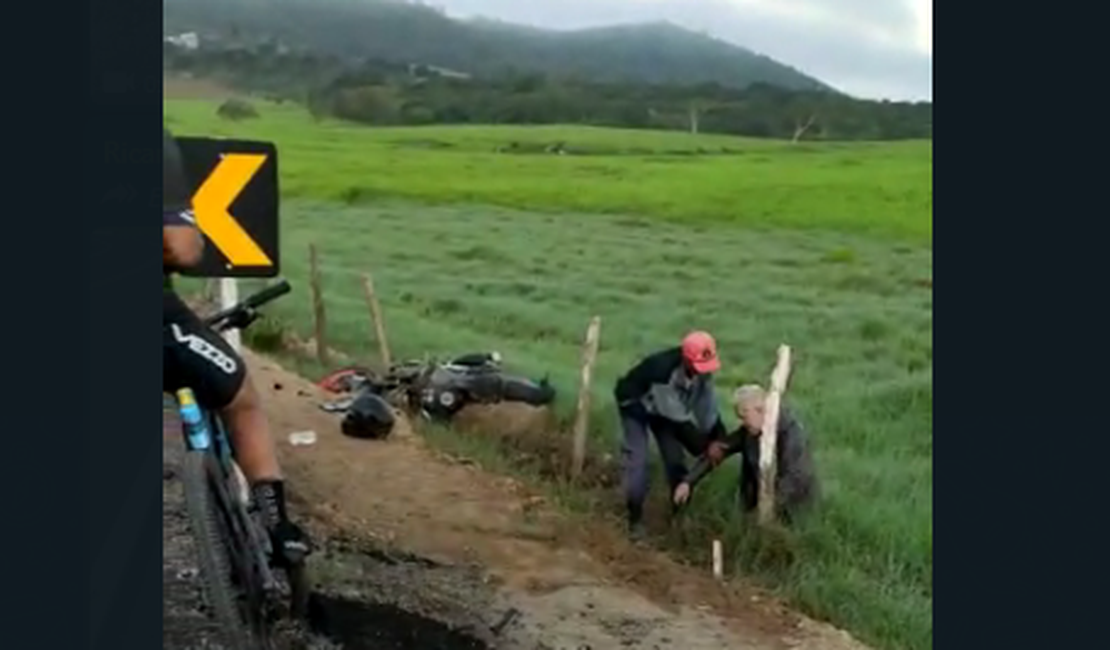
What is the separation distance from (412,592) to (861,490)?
0.93 meters

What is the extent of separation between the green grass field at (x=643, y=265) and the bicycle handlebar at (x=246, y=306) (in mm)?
192

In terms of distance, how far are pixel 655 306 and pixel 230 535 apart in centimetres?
107

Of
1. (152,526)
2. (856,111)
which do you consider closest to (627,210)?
(856,111)

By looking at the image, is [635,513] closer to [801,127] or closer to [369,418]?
[369,418]

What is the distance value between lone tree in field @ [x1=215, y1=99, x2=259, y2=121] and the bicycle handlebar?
323mm

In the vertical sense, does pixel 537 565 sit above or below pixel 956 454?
below

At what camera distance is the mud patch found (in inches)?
143

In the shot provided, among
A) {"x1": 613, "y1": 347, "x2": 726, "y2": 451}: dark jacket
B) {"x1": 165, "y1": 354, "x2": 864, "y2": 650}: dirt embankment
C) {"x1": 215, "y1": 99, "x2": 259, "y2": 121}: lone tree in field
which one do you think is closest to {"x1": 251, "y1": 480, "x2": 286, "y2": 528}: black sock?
{"x1": 165, "y1": 354, "x2": 864, "y2": 650}: dirt embankment

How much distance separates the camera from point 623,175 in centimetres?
378

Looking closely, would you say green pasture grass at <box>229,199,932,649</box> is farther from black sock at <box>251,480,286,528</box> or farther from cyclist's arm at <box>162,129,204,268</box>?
cyclist's arm at <box>162,129,204,268</box>

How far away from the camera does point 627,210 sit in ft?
12.5

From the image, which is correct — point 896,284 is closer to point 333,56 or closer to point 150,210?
point 333,56

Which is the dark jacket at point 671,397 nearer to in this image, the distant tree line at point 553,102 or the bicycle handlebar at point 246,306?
the distant tree line at point 553,102

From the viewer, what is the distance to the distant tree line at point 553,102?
11.6 feet
